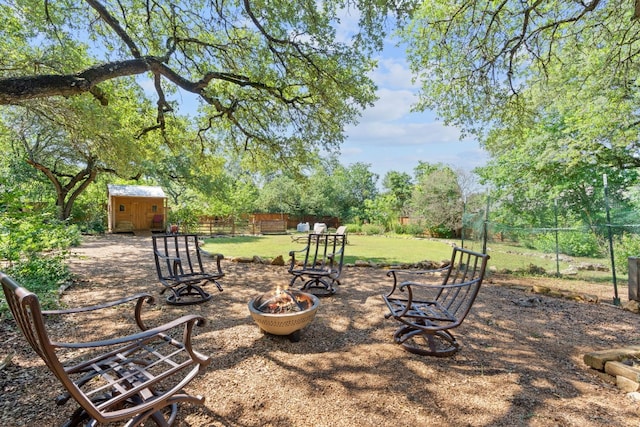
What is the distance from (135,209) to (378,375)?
1709 cm

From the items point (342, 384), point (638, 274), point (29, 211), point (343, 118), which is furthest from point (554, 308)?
point (29, 211)

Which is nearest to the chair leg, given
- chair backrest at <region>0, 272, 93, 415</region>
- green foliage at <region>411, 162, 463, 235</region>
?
chair backrest at <region>0, 272, 93, 415</region>

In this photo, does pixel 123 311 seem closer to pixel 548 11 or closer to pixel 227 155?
pixel 227 155

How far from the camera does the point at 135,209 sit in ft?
51.1

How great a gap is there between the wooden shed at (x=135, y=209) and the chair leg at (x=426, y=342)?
1614cm

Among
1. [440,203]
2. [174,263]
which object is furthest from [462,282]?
[440,203]

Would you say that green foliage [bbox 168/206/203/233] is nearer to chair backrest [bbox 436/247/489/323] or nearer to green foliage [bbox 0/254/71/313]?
green foliage [bbox 0/254/71/313]

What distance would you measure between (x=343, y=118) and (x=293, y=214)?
53.5ft

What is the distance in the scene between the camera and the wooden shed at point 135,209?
49.1 ft

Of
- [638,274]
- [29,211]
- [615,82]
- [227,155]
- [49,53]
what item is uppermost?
[49,53]

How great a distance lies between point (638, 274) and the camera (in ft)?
13.4

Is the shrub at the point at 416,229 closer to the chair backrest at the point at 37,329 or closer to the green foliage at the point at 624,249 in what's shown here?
the green foliage at the point at 624,249

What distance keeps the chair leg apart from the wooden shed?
16.1m

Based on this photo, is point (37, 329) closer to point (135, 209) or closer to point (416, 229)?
point (416, 229)
